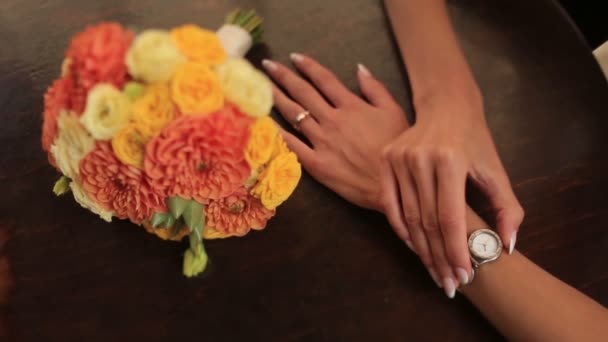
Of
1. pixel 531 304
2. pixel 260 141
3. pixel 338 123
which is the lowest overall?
pixel 531 304

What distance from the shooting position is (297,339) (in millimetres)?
681

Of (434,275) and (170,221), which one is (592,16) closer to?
(434,275)

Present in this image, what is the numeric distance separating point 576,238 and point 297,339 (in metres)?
0.38

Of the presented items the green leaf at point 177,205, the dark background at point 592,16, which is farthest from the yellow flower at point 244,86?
the dark background at point 592,16

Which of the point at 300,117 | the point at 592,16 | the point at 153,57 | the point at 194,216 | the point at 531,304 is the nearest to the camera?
the point at 153,57

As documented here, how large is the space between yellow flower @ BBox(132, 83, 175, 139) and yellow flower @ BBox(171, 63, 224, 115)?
11mm

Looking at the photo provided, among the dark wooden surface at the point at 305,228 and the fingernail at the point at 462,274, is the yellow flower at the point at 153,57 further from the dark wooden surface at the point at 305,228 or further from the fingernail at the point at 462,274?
the fingernail at the point at 462,274

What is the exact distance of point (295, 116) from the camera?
78 cm

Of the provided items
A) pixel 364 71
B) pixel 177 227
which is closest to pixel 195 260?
pixel 177 227

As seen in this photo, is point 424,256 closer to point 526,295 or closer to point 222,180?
point 526,295

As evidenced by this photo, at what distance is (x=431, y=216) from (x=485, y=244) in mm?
75

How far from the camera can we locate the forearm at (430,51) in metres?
0.79

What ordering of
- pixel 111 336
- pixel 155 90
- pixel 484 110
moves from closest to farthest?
pixel 155 90
pixel 111 336
pixel 484 110

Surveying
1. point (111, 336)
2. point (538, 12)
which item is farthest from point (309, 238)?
point (538, 12)
